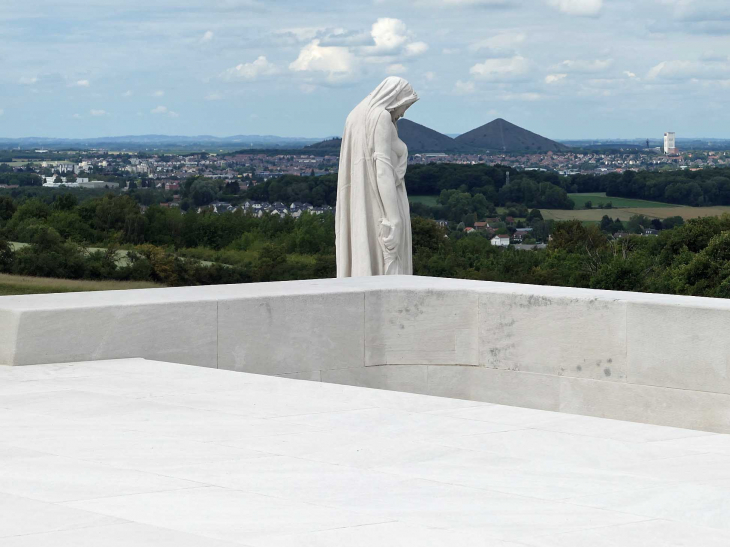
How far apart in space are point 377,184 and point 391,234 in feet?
1.33

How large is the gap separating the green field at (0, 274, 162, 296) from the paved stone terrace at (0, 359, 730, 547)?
32904 millimetres

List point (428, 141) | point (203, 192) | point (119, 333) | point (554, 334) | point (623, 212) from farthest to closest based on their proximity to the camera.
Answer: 1. point (428, 141)
2. point (203, 192)
3. point (623, 212)
4. point (554, 334)
5. point (119, 333)

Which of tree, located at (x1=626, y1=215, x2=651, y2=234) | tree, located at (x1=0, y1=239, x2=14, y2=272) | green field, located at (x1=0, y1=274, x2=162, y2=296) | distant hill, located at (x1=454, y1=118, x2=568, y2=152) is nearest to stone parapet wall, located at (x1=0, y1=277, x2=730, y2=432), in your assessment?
green field, located at (x1=0, y1=274, x2=162, y2=296)

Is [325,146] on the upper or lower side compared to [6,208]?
upper

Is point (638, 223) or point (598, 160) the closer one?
point (638, 223)

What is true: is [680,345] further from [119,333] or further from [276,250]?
[276,250]

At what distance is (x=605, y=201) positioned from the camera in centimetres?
5512

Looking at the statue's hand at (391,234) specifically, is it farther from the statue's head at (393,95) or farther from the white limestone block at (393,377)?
the white limestone block at (393,377)

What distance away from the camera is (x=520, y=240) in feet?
156

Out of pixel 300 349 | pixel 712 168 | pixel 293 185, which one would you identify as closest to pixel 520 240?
pixel 293 185

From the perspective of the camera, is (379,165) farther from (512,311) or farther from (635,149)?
(635,149)

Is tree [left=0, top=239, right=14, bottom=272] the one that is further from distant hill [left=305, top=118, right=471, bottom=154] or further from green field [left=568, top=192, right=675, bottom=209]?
green field [left=568, top=192, right=675, bottom=209]

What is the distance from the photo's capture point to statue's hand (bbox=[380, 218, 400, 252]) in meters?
8.64

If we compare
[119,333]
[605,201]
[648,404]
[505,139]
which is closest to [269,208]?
[605,201]
